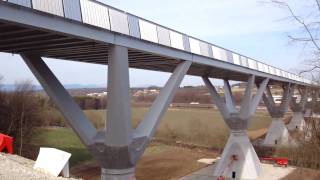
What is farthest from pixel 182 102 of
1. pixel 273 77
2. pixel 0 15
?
pixel 0 15

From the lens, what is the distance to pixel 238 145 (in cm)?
3947

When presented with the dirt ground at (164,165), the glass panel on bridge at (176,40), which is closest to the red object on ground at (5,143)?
the glass panel on bridge at (176,40)

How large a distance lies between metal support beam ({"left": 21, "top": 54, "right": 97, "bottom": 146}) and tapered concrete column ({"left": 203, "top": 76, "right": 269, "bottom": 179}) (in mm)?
22282

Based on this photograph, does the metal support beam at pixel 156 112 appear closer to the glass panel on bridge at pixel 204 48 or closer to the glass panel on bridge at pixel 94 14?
the glass panel on bridge at pixel 204 48

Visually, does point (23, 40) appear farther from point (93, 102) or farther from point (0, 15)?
point (93, 102)

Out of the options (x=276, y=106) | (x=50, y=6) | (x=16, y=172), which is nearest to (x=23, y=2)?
(x=50, y=6)

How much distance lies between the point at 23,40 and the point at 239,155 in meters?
28.6

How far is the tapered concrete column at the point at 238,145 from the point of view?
38.2 m

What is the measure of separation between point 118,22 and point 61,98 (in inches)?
141

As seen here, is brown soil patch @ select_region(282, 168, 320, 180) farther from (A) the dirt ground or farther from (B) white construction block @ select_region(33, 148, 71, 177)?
(B) white construction block @ select_region(33, 148, 71, 177)

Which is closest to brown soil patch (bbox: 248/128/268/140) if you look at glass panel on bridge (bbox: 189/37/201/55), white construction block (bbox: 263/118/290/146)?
white construction block (bbox: 263/118/290/146)

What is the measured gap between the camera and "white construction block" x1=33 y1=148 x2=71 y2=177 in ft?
47.8

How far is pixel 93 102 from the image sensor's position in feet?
295

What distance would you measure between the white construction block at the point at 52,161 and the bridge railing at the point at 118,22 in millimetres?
4566
